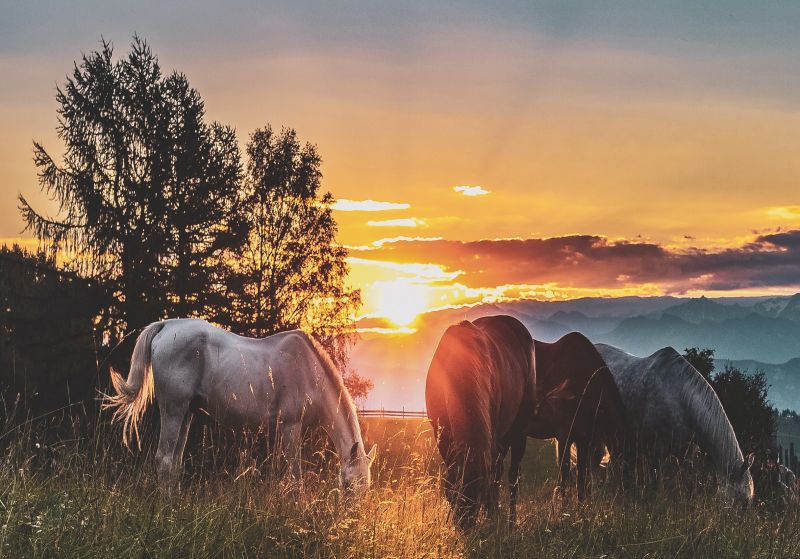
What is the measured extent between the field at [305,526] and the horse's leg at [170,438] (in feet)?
10.2

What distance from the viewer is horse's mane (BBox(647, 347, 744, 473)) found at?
11344mm

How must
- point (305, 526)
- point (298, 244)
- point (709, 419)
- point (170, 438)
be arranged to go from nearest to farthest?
1. point (305, 526)
2. point (170, 438)
3. point (709, 419)
4. point (298, 244)

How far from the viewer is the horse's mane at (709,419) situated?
1134 centimetres

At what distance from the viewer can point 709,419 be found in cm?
1171

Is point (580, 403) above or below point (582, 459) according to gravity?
above

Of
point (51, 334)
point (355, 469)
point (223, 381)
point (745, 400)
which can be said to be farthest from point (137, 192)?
point (745, 400)

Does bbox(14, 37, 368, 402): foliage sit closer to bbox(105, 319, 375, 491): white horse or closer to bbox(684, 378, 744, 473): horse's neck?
bbox(105, 319, 375, 491): white horse

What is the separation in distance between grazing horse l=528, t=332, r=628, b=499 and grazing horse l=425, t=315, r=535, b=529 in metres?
1.48

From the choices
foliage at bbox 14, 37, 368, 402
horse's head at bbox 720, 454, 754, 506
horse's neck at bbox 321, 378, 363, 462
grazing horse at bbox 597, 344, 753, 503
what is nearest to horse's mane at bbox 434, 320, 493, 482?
horse's neck at bbox 321, 378, 363, 462

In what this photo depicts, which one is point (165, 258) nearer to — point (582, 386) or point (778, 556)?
point (582, 386)

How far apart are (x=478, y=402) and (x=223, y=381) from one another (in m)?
4.94

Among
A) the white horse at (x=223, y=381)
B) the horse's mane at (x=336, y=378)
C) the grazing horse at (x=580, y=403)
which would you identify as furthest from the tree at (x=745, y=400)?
the white horse at (x=223, y=381)

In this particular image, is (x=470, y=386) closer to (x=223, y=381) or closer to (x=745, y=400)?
(x=223, y=381)

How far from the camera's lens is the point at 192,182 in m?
23.6
